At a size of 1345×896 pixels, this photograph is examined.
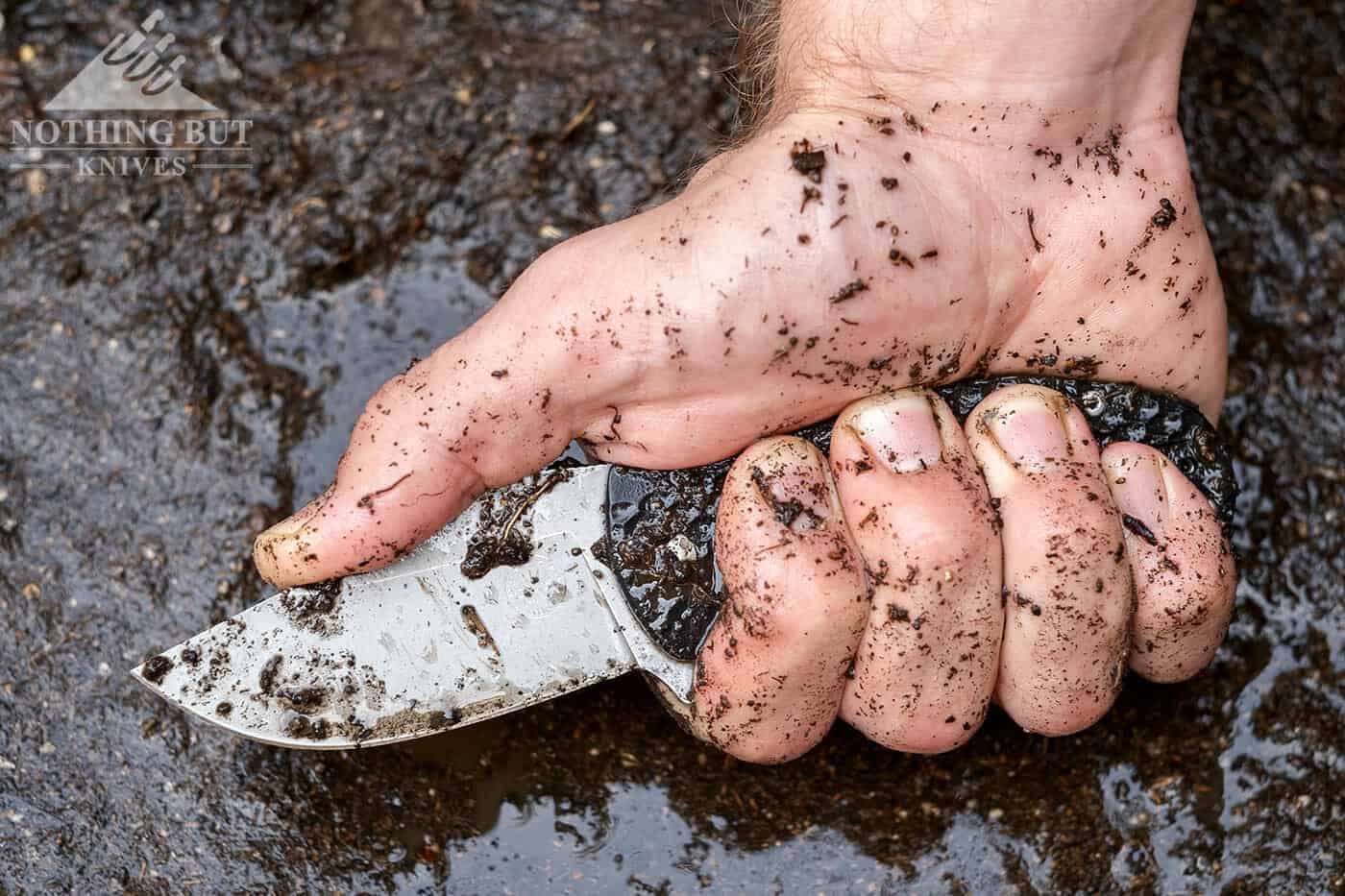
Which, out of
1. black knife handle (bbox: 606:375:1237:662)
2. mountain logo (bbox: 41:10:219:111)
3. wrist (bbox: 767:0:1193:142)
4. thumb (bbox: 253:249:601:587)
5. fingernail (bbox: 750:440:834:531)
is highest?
mountain logo (bbox: 41:10:219:111)

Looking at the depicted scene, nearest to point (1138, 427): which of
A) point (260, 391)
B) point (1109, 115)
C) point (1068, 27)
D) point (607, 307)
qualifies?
point (1109, 115)

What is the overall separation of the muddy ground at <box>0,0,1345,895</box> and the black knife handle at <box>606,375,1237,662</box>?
0.28 metres

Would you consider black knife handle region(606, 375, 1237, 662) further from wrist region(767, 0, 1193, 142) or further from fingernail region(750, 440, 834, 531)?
wrist region(767, 0, 1193, 142)

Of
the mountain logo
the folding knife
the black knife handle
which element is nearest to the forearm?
the black knife handle

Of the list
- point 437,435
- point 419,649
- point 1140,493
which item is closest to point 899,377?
point 1140,493

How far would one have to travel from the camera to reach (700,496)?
5.70ft

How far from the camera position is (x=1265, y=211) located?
7.16 feet

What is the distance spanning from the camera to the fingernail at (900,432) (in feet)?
5.42

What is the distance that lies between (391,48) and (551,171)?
421mm

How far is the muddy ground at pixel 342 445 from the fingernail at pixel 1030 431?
51 cm

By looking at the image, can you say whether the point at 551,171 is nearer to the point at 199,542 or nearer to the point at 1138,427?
the point at 199,542

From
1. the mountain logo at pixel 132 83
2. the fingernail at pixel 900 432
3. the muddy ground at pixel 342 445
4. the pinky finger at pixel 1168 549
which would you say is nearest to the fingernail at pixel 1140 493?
the pinky finger at pixel 1168 549

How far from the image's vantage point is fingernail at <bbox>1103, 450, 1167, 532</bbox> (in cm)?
168

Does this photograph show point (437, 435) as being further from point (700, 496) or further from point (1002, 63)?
point (1002, 63)
